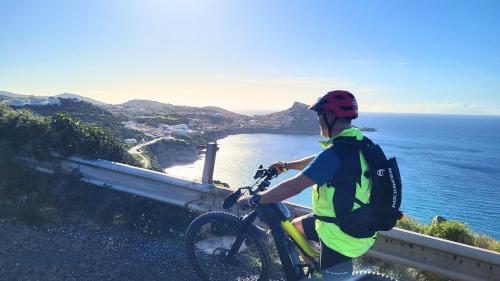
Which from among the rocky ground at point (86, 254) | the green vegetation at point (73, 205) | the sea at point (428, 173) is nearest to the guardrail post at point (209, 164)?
the green vegetation at point (73, 205)

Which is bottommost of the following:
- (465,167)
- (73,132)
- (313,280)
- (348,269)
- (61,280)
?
(465,167)

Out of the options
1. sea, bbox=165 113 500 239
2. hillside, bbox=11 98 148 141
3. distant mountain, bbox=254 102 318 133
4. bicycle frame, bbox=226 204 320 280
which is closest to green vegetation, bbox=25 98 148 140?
hillside, bbox=11 98 148 141

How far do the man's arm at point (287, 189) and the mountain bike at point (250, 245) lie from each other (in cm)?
42

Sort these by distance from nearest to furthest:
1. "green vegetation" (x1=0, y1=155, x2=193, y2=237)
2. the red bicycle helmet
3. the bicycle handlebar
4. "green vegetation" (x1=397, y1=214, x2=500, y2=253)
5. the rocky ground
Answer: the red bicycle helmet → the bicycle handlebar → the rocky ground → "green vegetation" (x1=0, y1=155, x2=193, y2=237) → "green vegetation" (x1=397, y1=214, x2=500, y2=253)

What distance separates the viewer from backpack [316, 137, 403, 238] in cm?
306

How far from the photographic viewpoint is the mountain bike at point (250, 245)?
3902 millimetres

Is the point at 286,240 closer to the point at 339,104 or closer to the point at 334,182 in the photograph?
the point at 334,182

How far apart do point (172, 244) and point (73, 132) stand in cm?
316

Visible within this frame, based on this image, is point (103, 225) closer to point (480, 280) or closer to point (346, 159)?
point (346, 159)

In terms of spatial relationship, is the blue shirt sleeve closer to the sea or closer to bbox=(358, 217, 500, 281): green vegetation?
bbox=(358, 217, 500, 281): green vegetation

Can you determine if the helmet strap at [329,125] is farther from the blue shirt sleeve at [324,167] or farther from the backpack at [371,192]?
the blue shirt sleeve at [324,167]

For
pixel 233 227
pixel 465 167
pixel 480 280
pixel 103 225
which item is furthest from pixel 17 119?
pixel 465 167

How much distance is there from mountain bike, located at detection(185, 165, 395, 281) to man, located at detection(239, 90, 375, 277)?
28 cm

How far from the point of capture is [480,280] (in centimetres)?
445
